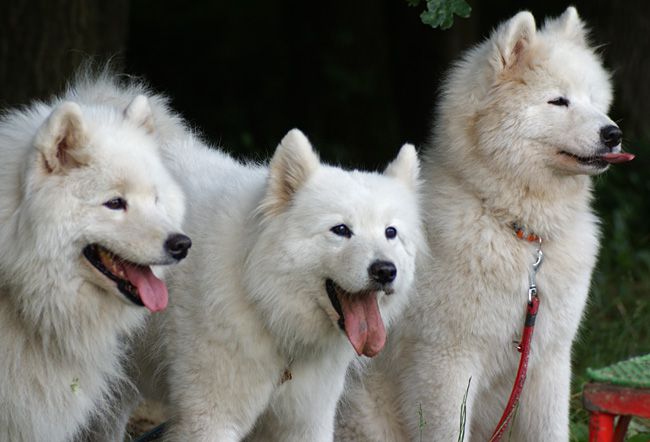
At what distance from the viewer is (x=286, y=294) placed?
4730 mm

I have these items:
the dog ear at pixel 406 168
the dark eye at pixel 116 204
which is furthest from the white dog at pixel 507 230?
the dark eye at pixel 116 204

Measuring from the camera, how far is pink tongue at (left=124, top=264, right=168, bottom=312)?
4395 mm

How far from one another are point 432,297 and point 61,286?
1.91 meters

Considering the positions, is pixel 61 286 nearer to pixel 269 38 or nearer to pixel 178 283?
pixel 178 283

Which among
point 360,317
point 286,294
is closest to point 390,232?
point 360,317

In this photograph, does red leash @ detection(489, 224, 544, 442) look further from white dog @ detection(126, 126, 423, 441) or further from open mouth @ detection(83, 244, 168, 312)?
open mouth @ detection(83, 244, 168, 312)

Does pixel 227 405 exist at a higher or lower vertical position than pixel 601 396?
Answer: lower

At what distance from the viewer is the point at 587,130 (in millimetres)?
5176

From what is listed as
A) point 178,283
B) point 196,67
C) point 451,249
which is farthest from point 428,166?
point 196,67

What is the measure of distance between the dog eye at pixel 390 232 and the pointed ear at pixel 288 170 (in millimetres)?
423

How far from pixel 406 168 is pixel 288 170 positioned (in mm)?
585

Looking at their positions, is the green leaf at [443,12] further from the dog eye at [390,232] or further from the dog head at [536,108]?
the dog eye at [390,232]

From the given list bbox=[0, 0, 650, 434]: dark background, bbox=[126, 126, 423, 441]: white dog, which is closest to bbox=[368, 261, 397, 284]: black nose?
bbox=[126, 126, 423, 441]: white dog

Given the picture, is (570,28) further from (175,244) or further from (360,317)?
(175,244)
